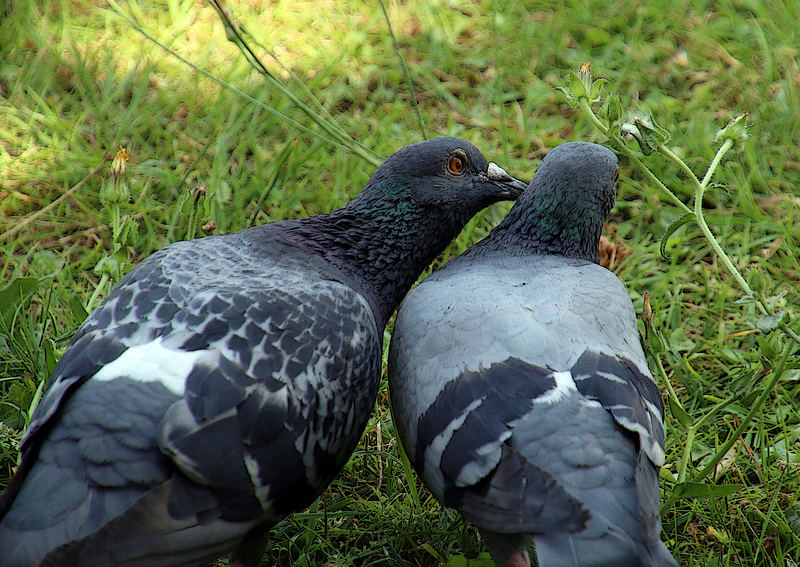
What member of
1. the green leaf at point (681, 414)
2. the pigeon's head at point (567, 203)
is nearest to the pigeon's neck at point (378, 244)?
the pigeon's head at point (567, 203)

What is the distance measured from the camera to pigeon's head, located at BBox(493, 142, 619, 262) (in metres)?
3.97

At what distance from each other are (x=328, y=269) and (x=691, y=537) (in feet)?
6.67

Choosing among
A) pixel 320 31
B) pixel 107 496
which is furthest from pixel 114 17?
pixel 107 496

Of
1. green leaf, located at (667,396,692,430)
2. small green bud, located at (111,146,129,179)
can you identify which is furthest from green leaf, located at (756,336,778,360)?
small green bud, located at (111,146,129,179)

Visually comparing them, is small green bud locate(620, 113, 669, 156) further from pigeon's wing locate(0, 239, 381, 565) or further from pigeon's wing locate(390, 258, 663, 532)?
pigeon's wing locate(0, 239, 381, 565)

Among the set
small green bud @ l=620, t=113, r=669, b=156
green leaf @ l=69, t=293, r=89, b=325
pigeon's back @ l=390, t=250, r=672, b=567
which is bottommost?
green leaf @ l=69, t=293, r=89, b=325

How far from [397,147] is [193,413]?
3388 millimetres

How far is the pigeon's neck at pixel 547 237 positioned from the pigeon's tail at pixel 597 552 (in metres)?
1.72

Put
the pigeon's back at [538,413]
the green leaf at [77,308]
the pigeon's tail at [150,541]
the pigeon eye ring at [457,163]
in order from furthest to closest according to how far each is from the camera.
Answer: the pigeon eye ring at [457,163]
the green leaf at [77,308]
the pigeon's back at [538,413]
the pigeon's tail at [150,541]

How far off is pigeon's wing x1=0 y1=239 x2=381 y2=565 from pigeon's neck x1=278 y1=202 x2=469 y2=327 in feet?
1.47

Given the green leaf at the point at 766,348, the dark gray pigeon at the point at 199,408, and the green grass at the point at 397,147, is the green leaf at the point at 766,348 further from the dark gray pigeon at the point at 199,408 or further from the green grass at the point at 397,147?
the dark gray pigeon at the point at 199,408

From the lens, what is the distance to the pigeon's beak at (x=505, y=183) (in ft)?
13.9

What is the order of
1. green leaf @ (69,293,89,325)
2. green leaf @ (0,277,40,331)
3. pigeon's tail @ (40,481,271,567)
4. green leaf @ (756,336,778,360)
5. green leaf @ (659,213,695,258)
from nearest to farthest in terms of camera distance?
pigeon's tail @ (40,481,271,567), green leaf @ (756,336,778,360), green leaf @ (659,213,695,258), green leaf @ (69,293,89,325), green leaf @ (0,277,40,331)

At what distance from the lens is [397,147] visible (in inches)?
222
